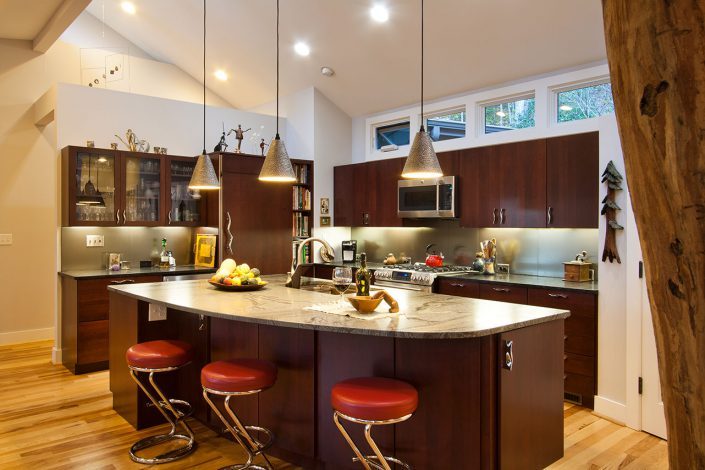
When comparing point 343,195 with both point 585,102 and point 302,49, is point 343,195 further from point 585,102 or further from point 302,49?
point 585,102

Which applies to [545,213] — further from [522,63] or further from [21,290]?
[21,290]

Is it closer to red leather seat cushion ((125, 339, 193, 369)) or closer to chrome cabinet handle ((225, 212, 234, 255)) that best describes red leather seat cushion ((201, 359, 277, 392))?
red leather seat cushion ((125, 339, 193, 369))

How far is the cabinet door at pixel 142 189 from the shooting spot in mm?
5305

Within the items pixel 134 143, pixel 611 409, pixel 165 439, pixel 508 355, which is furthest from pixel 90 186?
pixel 611 409

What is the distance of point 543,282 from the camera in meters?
4.17

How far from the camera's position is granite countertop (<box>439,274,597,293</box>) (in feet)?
12.9

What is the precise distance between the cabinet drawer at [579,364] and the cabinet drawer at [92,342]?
4.08 m

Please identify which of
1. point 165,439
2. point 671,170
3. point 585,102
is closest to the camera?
point 671,170

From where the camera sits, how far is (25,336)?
593 centimetres

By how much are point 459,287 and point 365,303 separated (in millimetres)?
2390

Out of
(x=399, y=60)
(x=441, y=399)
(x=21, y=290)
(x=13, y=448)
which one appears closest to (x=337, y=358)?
(x=441, y=399)

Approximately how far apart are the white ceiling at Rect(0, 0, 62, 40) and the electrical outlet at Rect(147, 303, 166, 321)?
3.04m

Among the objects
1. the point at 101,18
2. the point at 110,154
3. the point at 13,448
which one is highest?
the point at 101,18

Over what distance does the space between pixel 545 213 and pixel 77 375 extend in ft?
14.7
